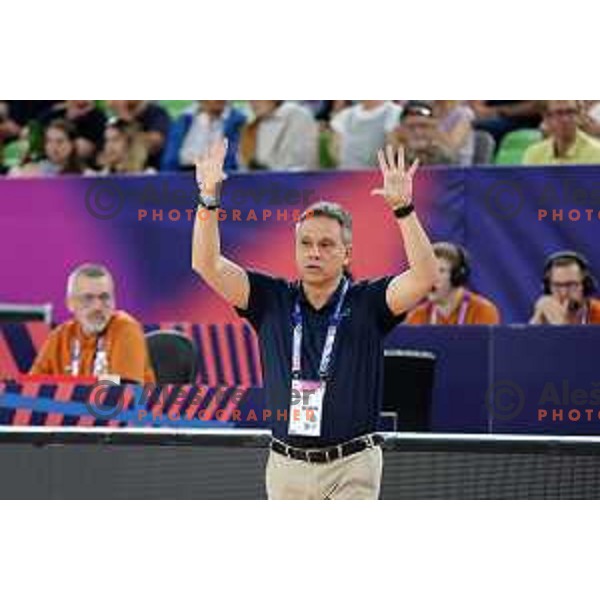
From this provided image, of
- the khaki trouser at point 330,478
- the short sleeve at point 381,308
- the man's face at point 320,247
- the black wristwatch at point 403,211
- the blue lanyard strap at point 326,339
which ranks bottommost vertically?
the khaki trouser at point 330,478

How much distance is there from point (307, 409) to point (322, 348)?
10.4 inches

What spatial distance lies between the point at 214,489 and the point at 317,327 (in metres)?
3.11

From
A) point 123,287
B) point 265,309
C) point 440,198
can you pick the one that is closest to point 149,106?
point 123,287

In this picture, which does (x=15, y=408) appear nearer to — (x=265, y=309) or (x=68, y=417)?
(x=68, y=417)

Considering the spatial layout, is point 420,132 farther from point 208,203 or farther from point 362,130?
point 208,203

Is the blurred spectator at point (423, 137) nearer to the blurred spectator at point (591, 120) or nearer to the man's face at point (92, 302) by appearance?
the blurred spectator at point (591, 120)

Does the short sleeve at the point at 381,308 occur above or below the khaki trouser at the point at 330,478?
above

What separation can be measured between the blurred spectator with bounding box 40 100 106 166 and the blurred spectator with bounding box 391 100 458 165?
8.22 ft

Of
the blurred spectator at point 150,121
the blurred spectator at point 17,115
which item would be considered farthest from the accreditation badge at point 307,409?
the blurred spectator at point 17,115

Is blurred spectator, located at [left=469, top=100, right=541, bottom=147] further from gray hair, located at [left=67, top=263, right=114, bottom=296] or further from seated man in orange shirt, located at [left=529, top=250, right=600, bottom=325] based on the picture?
gray hair, located at [left=67, top=263, right=114, bottom=296]

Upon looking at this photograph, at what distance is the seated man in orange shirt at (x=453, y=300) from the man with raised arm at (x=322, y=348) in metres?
3.77

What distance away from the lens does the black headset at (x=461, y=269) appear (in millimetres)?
9945

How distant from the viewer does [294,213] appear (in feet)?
33.4

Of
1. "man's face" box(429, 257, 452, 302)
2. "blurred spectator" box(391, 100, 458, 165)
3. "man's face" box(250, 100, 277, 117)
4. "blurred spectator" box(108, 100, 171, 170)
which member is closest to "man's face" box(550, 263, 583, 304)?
"man's face" box(429, 257, 452, 302)
